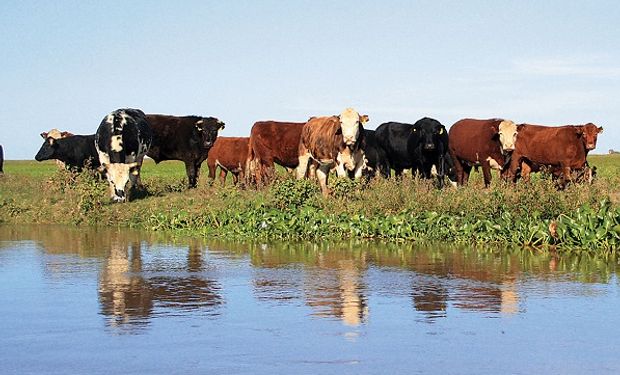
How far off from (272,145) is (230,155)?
6.76 m

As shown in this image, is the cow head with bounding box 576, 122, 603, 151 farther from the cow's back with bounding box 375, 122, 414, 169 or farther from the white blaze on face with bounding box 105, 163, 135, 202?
the white blaze on face with bounding box 105, 163, 135, 202

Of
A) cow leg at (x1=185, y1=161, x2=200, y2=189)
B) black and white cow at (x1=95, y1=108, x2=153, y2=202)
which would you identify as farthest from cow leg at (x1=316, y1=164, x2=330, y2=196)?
cow leg at (x1=185, y1=161, x2=200, y2=189)

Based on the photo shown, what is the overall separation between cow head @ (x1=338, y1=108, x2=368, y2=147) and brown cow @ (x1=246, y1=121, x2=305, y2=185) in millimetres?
3879

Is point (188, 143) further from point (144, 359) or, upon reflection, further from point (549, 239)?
point (144, 359)

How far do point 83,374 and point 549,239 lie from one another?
9741 mm

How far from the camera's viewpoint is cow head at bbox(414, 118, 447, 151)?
80.0ft

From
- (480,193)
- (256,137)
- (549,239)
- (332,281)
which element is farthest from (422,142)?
(332,281)

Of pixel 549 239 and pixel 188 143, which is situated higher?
pixel 188 143

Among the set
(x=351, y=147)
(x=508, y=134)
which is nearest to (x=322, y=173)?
(x=351, y=147)

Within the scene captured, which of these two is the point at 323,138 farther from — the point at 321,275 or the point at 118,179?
the point at 321,275

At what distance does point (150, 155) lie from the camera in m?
27.6

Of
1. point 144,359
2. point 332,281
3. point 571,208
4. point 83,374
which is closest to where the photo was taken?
point 83,374

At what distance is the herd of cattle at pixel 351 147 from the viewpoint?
2266cm

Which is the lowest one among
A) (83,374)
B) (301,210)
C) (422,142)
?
(83,374)
